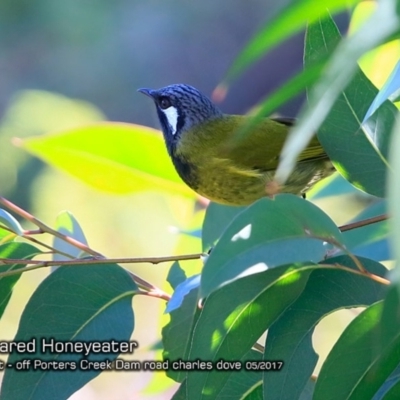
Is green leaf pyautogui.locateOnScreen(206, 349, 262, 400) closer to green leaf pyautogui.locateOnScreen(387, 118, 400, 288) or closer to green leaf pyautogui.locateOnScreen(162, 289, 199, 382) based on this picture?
green leaf pyautogui.locateOnScreen(162, 289, 199, 382)

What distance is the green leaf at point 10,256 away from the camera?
1272 millimetres

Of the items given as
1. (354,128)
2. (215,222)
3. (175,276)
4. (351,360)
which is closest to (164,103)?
(215,222)

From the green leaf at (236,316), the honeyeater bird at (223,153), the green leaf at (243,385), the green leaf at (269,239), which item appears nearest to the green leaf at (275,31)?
the green leaf at (269,239)

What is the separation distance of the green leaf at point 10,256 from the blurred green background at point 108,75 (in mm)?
3024

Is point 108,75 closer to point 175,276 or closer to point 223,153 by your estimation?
point 223,153

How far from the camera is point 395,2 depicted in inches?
19.6

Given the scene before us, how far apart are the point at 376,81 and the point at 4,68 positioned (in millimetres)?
6858

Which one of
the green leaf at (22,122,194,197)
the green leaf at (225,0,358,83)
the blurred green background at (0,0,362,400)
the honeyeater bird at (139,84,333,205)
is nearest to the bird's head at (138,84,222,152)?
the honeyeater bird at (139,84,333,205)

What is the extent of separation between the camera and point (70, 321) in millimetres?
1226

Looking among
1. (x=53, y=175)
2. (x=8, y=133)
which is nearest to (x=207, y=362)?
(x=8, y=133)

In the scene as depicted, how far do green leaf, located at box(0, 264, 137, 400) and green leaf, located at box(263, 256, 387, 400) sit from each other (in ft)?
0.93

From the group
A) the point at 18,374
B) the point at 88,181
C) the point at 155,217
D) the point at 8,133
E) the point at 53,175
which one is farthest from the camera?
the point at 53,175

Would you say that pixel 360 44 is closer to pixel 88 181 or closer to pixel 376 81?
pixel 376 81

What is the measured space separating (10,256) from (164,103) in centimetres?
104
